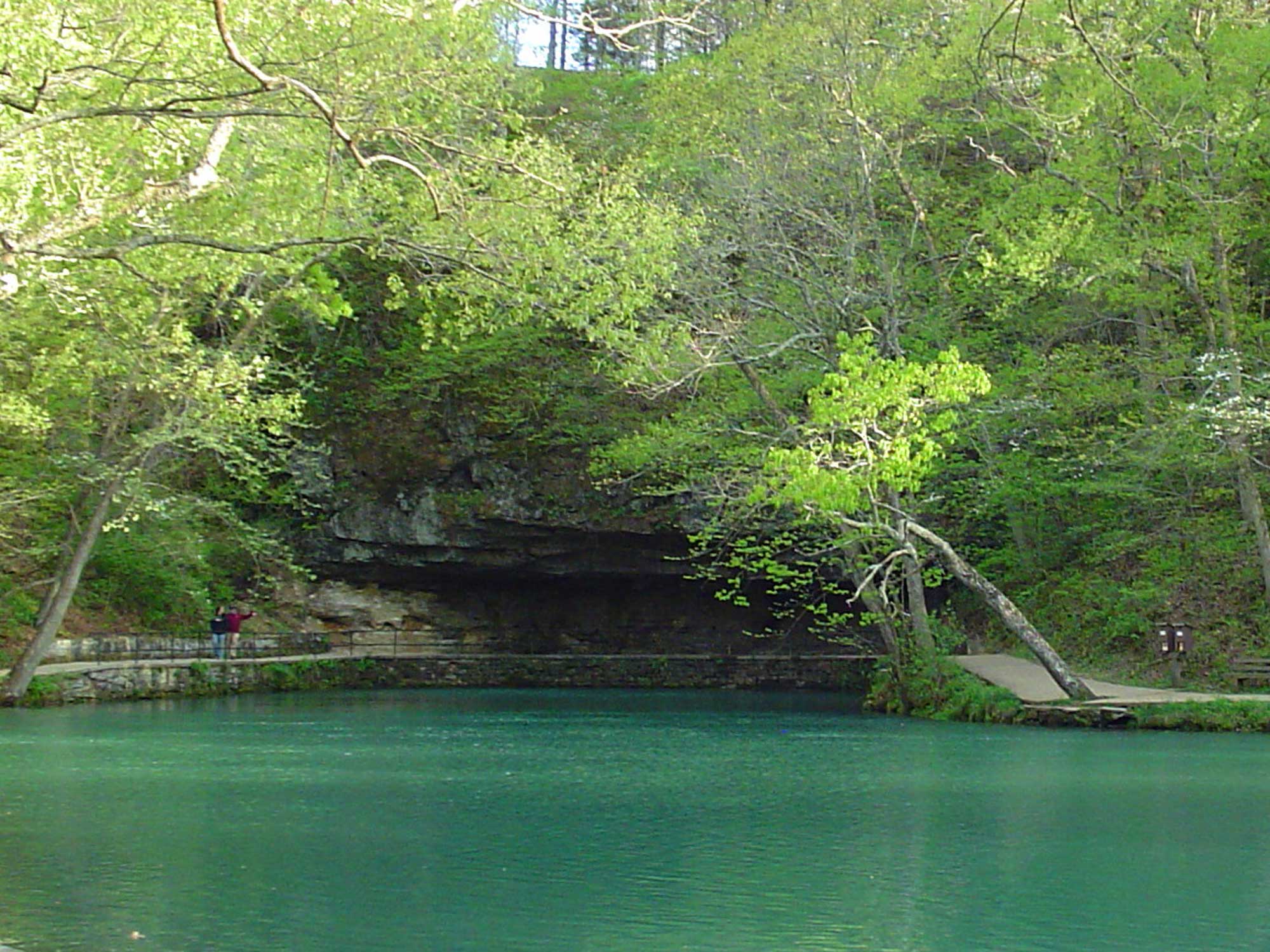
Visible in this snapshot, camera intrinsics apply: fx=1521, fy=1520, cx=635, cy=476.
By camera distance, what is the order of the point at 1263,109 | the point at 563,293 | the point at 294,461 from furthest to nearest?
the point at 294,461
the point at 1263,109
the point at 563,293

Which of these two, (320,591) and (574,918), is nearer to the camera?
(574,918)

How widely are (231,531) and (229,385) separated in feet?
32.1

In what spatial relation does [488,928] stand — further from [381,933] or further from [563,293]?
[563,293]

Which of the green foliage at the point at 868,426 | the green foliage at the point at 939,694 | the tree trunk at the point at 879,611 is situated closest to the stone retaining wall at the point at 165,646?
the green foliage at the point at 939,694

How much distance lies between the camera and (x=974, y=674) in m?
24.6

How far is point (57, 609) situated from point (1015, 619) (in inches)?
580

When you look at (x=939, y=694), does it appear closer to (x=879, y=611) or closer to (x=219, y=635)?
(x=879, y=611)

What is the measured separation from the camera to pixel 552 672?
33.3m

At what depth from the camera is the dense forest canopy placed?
62.2ft

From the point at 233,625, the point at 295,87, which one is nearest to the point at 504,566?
the point at 233,625

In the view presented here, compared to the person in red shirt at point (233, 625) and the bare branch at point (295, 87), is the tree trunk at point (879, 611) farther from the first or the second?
the bare branch at point (295, 87)

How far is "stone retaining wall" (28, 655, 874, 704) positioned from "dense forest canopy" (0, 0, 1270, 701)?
84.7 inches

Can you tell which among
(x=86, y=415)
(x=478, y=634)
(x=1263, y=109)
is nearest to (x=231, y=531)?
(x=86, y=415)

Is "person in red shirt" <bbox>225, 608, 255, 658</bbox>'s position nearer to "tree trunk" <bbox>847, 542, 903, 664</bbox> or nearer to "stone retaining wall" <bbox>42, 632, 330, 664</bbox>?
"stone retaining wall" <bbox>42, 632, 330, 664</bbox>
